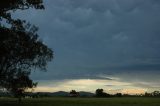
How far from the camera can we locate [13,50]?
84.9m

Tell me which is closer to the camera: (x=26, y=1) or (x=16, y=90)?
(x=26, y=1)

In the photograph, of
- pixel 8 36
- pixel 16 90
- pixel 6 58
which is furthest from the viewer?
pixel 16 90

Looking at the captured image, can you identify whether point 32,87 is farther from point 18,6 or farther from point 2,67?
point 18,6

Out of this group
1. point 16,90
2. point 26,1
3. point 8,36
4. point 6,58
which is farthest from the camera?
point 16,90

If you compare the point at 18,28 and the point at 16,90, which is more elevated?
the point at 18,28

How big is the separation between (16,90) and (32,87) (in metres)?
3.85

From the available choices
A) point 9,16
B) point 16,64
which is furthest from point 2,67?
point 9,16

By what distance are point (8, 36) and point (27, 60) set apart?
1475 centimetres

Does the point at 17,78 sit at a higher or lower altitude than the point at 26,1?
lower

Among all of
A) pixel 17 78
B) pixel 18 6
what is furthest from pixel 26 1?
pixel 17 78

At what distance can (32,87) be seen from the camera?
309 ft

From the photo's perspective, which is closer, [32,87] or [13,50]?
[13,50]

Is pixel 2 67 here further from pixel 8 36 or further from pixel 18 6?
pixel 18 6

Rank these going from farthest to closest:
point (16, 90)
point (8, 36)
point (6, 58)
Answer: point (16, 90) → point (6, 58) → point (8, 36)
